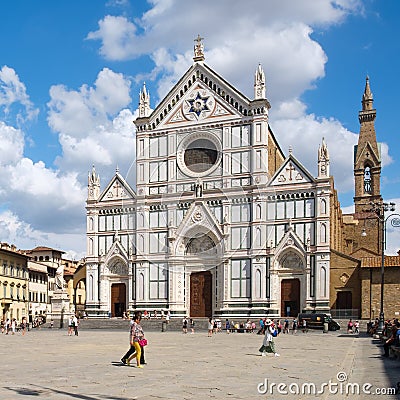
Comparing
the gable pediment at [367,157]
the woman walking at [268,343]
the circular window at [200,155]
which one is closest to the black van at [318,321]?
the circular window at [200,155]

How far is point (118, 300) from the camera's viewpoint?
58.5m

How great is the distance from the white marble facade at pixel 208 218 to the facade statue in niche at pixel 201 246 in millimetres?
100

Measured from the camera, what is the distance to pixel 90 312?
58.1m

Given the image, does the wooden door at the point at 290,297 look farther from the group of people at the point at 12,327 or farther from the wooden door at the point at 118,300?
the group of people at the point at 12,327

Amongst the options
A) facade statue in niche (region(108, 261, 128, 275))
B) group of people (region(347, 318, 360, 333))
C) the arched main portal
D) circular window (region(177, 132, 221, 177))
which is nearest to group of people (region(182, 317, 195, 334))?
the arched main portal

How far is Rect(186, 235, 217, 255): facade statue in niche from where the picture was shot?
55.6m

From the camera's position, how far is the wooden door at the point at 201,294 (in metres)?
55.2

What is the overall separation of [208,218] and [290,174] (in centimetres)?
852

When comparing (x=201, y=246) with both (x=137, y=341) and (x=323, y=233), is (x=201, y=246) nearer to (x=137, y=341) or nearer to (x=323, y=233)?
(x=323, y=233)

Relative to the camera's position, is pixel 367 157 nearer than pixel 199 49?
No

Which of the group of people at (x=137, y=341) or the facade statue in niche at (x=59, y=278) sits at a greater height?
the group of people at (x=137, y=341)

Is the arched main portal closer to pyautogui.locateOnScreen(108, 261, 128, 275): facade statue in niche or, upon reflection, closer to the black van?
pyautogui.locateOnScreen(108, 261, 128, 275): facade statue in niche

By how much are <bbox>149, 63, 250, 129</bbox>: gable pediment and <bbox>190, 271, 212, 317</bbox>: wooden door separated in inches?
575

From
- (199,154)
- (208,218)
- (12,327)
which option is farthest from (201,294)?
(12,327)
